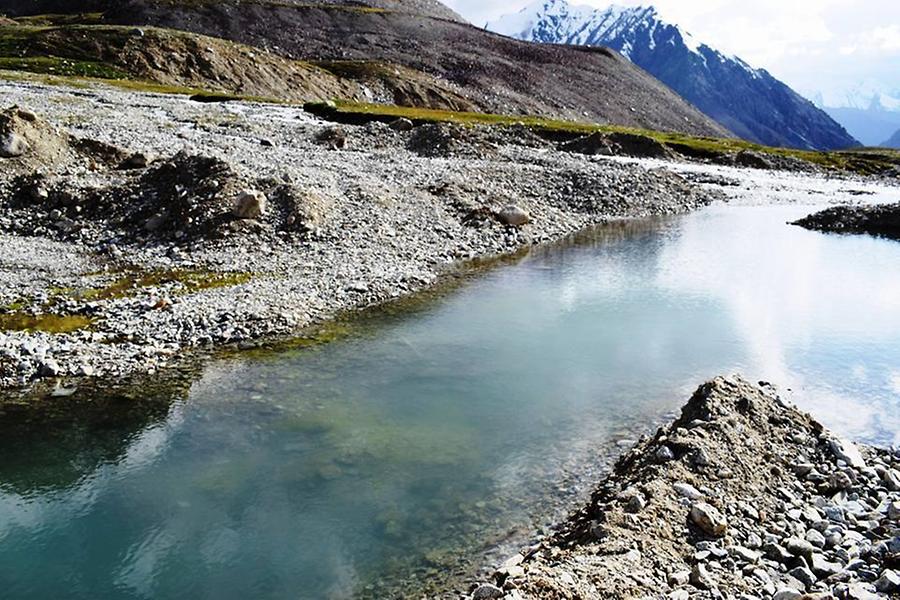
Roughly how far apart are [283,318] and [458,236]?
45.1 feet

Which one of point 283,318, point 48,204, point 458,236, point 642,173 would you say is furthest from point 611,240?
point 48,204

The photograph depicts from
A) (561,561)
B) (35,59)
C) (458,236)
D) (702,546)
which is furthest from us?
(35,59)

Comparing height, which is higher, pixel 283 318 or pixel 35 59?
pixel 35 59

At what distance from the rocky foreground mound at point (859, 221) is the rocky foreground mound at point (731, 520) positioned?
117 ft

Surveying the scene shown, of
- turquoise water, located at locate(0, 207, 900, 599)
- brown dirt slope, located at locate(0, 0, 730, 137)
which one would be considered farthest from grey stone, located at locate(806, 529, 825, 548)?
brown dirt slope, located at locate(0, 0, 730, 137)

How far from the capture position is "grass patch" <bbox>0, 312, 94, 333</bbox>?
2106 cm

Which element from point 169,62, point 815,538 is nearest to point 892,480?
point 815,538

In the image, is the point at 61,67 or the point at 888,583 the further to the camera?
the point at 61,67

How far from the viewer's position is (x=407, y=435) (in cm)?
1656

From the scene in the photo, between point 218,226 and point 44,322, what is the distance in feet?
31.1

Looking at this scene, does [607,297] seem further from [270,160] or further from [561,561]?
[270,160]

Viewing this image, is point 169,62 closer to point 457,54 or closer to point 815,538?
point 457,54

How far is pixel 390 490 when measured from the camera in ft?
47.0

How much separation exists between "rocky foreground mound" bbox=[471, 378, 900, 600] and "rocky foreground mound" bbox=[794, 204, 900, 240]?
35.8 metres
